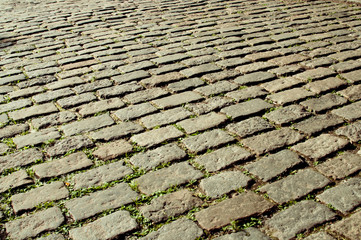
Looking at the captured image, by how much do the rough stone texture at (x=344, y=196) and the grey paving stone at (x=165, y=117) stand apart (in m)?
1.29

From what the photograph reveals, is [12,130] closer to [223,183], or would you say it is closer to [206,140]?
[206,140]

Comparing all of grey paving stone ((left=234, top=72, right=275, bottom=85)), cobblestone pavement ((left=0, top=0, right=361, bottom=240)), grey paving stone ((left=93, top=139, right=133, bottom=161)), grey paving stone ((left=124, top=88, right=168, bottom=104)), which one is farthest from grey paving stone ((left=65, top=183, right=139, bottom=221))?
grey paving stone ((left=234, top=72, right=275, bottom=85))

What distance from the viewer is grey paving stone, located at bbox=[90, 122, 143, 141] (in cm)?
302

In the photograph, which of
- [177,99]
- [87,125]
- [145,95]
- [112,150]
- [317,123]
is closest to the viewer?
[112,150]

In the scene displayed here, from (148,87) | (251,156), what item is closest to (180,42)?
(148,87)

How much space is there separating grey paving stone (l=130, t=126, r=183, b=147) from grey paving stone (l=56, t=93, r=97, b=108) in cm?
83

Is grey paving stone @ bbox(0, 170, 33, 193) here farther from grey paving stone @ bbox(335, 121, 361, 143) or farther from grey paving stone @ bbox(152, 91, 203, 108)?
grey paving stone @ bbox(335, 121, 361, 143)

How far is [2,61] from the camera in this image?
4.79m

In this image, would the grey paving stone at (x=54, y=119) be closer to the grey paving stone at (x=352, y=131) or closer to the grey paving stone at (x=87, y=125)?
the grey paving stone at (x=87, y=125)

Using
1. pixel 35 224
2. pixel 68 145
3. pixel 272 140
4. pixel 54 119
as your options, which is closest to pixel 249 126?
pixel 272 140

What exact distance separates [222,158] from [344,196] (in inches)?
29.8

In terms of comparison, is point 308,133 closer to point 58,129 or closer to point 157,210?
point 157,210

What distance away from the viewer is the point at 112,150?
286 centimetres

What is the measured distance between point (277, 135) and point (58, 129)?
1.58m
